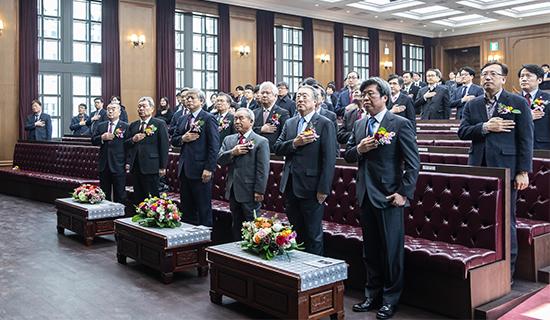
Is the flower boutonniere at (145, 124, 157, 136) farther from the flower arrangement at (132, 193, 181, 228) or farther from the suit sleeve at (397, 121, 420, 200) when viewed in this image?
the suit sleeve at (397, 121, 420, 200)

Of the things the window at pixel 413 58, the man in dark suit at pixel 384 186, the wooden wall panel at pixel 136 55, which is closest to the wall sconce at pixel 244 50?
the wooden wall panel at pixel 136 55

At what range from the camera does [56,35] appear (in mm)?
12352

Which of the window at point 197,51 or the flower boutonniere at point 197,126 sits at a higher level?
the window at point 197,51

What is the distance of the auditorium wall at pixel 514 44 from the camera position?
18391mm

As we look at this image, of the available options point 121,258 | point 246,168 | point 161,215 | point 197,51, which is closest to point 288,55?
point 197,51

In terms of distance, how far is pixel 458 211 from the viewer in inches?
151

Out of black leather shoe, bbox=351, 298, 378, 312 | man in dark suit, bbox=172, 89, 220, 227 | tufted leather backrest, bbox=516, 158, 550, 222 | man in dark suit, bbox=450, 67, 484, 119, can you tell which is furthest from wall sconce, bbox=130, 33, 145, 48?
black leather shoe, bbox=351, 298, 378, 312

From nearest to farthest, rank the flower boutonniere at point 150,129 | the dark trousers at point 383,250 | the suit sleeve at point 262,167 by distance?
the dark trousers at point 383,250 < the suit sleeve at point 262,167 < the flower boutonniere at point 150,129

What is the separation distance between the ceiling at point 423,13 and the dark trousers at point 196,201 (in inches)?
396

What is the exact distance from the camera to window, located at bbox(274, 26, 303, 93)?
53.1 feet

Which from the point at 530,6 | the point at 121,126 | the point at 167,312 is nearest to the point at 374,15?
the point at 530,6

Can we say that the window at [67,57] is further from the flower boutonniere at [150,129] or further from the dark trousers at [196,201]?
the dark trousers at [196,201]

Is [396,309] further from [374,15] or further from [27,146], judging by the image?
[374,15]

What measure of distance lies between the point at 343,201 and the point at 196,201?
149cm
